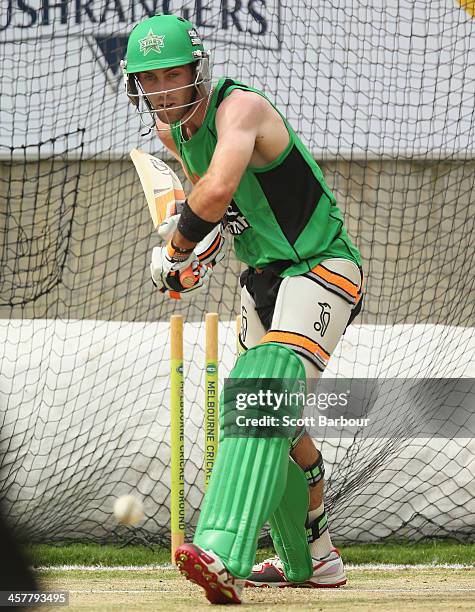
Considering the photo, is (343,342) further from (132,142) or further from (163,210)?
(163,210)

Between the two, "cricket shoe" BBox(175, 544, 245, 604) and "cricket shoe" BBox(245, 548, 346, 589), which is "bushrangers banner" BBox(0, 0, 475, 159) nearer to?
"cricket shoe" BBox(245, 548, 346, 589)

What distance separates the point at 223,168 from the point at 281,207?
47cm

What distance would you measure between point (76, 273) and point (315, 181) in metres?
4.48

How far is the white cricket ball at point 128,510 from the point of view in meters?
5.88

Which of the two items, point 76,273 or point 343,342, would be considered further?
point 76,273

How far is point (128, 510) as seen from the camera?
5883mm

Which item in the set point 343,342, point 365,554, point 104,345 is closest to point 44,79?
point 104,345

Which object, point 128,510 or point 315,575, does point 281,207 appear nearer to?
point 315,575

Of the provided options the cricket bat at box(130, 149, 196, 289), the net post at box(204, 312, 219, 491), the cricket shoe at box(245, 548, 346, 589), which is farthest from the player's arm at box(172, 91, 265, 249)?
the net post at box(204, 312, 219, 491)

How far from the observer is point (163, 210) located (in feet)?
13.1

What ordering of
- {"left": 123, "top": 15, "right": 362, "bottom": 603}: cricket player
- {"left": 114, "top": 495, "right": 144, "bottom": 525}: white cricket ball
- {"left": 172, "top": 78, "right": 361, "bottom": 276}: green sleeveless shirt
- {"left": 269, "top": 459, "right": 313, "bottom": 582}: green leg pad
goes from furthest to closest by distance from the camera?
{"left": 114, "top": 495, "right": 144, "bottom": 525}: white cricket ball → {"left": 269, "top": 459, "right": 313, "bottom": 582}: green leg pad → {"left": 172, "top": 78, "right": 361, "bottom": 276}: green sleeveless shirt → {"left": 123, "top": 15, "right": 362, "bottom": 603}: cricket player

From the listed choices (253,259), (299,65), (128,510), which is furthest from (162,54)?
(299,65)

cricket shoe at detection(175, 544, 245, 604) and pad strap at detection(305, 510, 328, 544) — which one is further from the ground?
cricket shoe at detection(175, 544, 245, 604)

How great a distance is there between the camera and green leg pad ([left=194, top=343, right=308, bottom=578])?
10.1ft
